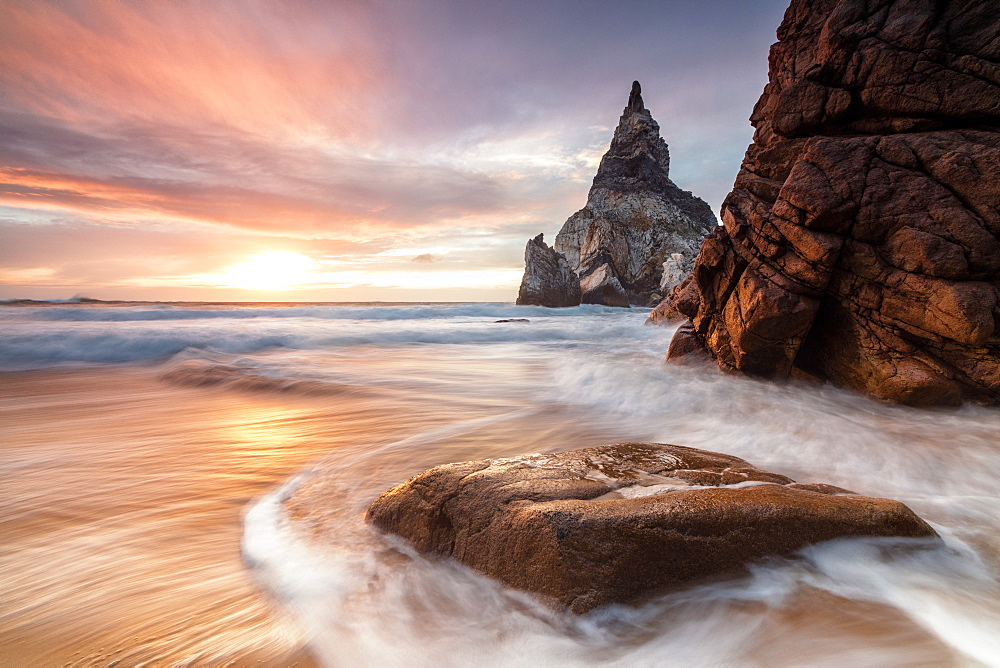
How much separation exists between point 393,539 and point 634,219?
5719 cm

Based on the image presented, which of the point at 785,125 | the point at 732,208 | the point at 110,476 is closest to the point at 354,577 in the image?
the point at 110,476

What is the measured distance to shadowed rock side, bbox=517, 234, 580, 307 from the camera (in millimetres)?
51156

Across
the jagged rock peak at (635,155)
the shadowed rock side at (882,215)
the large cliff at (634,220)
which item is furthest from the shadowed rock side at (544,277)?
the shadowed rock side at (882,215)

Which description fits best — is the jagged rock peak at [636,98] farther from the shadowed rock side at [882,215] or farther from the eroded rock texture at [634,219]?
the shadowed rock side at [882,215]

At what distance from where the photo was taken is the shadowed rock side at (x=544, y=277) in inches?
2014

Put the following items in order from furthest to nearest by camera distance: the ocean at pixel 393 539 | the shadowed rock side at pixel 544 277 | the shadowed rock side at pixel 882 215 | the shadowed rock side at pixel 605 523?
the shadowed rock side at pixel 544 277 → the shadowed rock side at pixel 882 215 → the shadowed rock side at pixel 605 523 → the ocean at pixel 393 539

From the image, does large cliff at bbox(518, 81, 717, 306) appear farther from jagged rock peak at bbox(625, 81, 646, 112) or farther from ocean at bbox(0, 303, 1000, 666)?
ocean at bbox(0, 303, 1000, 666)

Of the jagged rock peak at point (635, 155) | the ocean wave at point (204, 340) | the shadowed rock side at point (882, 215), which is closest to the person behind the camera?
the shadowed rock side at point (882, 215)

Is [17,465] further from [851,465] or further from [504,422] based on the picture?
[851,465]

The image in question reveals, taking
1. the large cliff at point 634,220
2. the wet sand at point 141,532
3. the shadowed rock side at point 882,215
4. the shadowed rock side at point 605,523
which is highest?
the large cliff at point 634,220

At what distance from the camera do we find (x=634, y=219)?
5359cm

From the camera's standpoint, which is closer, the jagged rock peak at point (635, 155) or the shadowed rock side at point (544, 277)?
the shadowed rock side at point (544, 277)

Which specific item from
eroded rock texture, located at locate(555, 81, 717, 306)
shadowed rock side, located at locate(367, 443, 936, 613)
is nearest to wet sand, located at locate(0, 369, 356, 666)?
shadowed rock side, located at locate(367, 443, 936, 613)

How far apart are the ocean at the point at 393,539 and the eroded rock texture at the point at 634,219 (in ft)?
154
